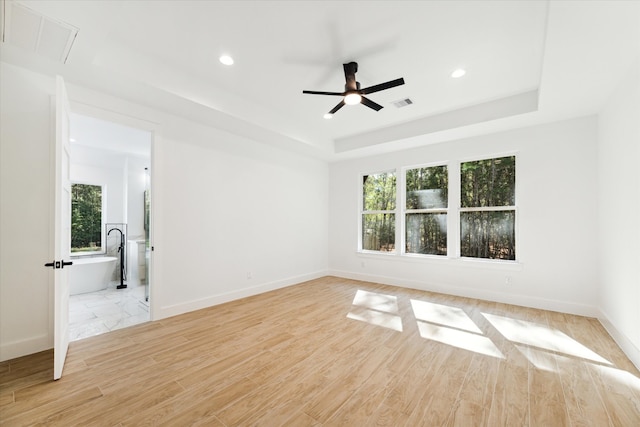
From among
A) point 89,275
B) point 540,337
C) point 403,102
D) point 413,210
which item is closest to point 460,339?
point 540,337

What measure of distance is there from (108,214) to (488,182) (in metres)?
7.83

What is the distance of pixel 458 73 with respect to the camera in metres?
3.10

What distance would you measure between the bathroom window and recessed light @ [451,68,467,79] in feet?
23.6

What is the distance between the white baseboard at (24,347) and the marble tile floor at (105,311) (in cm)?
24

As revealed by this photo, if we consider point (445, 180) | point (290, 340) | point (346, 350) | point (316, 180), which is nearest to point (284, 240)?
point (316, 180)

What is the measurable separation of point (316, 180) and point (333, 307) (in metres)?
3.10

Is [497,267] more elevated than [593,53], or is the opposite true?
[593,53]

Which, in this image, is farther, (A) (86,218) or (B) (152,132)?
(A) (86,218)

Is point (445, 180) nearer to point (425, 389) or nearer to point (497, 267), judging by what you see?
point (497, 267)

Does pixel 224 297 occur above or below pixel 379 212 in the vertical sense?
below

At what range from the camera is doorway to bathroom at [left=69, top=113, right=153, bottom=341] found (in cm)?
462

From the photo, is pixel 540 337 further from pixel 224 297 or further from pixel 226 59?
pixel 226 59

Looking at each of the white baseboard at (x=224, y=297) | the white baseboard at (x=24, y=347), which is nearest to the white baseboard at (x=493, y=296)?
the white baseboard at (x=224, y=297)

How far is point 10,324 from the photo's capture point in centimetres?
249
